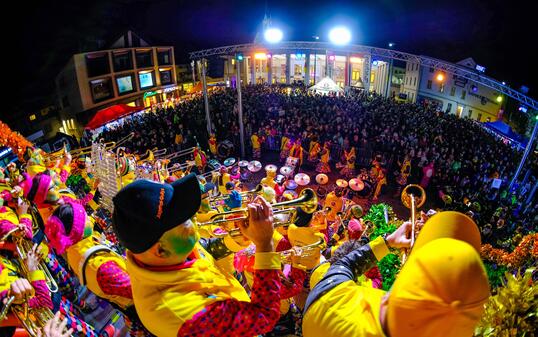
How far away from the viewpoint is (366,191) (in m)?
11.6

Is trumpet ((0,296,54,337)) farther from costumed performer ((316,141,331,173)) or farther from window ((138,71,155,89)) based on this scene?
window ((138,71,155,89))

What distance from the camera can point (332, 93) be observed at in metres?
22.0

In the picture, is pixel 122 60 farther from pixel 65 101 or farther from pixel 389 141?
pixel 389 141

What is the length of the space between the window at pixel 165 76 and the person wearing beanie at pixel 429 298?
3398 centimetres

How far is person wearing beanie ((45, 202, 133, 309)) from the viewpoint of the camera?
2.65 m

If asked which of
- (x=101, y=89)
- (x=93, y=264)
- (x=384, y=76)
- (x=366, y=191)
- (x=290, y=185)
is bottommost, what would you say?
(x=366, y=191)

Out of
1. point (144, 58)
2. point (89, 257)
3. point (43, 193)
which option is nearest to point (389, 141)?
point (43, 193)

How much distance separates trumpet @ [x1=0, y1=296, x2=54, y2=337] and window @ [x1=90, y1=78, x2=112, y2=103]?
25.2 m

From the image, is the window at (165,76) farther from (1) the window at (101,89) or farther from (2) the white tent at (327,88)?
(2) the white tent at (327,88)

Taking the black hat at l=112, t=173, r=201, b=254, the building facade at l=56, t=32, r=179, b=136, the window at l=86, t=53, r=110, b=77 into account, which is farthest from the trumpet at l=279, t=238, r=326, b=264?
the window at l=86, t=53, r=110, b=77

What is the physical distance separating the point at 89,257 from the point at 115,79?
90.5 ft

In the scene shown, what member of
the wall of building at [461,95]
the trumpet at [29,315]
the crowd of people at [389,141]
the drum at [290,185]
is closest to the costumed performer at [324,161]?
the crowd of people at [389,141]

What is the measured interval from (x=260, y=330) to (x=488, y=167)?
1262cm

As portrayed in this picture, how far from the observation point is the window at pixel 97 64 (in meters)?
24.1
